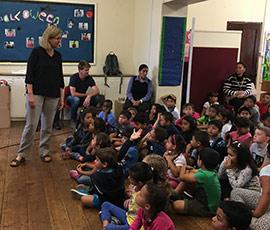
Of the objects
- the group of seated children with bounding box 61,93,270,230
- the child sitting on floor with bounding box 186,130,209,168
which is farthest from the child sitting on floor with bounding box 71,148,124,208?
the child sitting on floor with bounding box 186,130,209,168

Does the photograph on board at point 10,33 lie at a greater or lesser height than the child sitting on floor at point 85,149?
greater

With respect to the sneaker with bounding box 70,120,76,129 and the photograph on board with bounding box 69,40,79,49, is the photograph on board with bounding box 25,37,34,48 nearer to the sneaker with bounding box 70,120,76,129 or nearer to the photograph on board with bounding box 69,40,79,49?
the photograph on board with bounding box 69,40,79,49

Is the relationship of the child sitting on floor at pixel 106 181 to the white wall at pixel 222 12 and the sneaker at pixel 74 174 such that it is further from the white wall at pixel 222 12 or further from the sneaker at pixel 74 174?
the white wall at pixel 222 12

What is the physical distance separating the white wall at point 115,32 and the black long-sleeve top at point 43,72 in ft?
7.98

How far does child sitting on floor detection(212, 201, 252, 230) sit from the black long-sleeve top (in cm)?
245

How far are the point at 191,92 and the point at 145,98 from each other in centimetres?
87

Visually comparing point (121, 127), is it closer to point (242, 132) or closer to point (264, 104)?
point (242, 132)

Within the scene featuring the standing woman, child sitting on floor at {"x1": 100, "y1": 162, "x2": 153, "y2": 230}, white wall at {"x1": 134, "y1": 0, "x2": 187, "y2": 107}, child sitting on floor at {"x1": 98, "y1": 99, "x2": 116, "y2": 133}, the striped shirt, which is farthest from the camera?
the striped shirt

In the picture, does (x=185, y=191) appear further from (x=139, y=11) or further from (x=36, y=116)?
(x=139, y=11)

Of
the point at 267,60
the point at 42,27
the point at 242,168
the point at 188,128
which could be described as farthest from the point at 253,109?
the point at 42,27

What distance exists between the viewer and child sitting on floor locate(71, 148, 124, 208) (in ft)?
9.55

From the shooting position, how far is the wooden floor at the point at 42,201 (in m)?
2.83

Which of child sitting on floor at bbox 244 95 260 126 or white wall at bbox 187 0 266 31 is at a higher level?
white wall at bbox 187 0 266 31

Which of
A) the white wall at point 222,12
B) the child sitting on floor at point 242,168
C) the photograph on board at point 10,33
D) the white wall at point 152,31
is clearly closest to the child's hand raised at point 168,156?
the child sitting on floor at point 242,168
